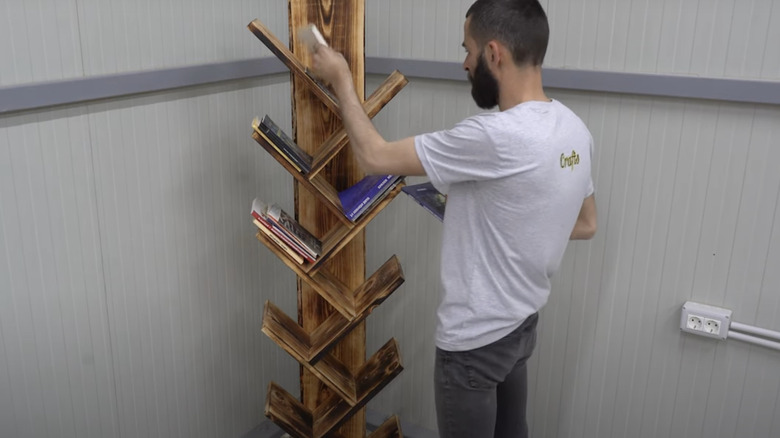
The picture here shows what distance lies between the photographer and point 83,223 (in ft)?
5.53

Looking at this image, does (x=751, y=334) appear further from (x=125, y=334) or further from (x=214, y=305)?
(x=125, y=334)

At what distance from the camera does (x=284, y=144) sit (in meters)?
1.67

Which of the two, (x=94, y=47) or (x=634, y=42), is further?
(x=634, y=42)

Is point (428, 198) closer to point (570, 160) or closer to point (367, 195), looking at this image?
point (367, 195)

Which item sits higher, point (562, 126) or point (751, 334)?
point (562, 126)

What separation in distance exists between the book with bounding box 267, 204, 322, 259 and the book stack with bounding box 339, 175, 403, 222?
0.42 ft

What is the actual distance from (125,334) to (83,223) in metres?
0.34

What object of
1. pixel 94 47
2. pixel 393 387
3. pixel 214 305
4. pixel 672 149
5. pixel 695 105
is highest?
pixel 94 47

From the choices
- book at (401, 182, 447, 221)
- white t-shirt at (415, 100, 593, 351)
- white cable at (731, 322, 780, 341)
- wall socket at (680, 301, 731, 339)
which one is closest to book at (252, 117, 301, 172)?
book at (401, 182, 447, 221)

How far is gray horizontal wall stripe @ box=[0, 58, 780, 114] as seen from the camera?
4.99 ft

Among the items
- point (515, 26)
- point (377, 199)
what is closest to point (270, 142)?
point (377, 199)

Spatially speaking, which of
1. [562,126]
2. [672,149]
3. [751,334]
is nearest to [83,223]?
[562,126]

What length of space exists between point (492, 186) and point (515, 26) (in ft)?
1.07

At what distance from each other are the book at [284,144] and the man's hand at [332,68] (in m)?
0.17
